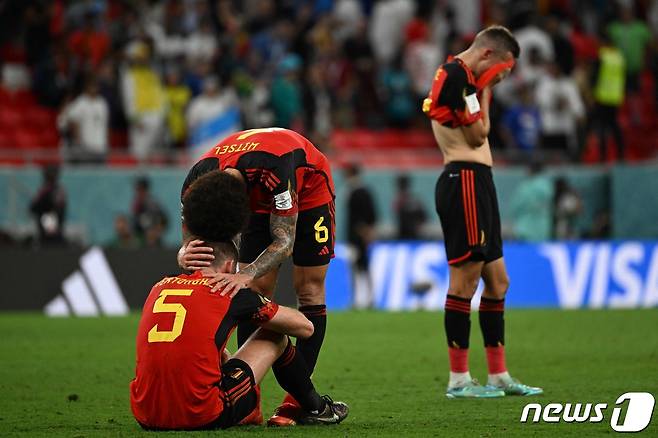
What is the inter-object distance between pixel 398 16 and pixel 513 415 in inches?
624

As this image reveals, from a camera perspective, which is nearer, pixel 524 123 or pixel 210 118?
pixel 210 118

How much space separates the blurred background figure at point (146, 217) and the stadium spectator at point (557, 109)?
6616 millimetres

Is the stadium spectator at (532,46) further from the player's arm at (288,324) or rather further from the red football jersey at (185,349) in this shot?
the red football jersey at (185,349)

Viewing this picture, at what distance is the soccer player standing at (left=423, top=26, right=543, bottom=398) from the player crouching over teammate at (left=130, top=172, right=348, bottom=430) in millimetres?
2262

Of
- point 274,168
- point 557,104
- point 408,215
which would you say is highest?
point 274,168

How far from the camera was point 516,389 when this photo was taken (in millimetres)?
8742

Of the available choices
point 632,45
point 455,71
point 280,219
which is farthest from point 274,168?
point 632,45

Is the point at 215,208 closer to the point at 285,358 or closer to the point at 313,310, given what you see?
the point at 285,358

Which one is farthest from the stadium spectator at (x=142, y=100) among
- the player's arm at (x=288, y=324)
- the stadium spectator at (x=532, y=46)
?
the player's arm at (x=288, y=324)

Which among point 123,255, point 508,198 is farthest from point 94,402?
point 508,198

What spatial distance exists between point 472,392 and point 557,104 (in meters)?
13.2

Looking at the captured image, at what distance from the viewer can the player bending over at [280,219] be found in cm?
716

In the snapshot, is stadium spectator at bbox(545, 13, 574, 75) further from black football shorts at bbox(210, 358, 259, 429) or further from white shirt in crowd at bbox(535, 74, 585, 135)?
black football shorts at bbox(210, 358, 259, 429)

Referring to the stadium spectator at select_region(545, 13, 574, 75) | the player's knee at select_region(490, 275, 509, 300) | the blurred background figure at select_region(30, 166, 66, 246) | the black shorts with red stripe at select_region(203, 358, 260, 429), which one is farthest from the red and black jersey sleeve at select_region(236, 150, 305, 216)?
the stadium spectator at select_region(545, 13, 574, 75)
